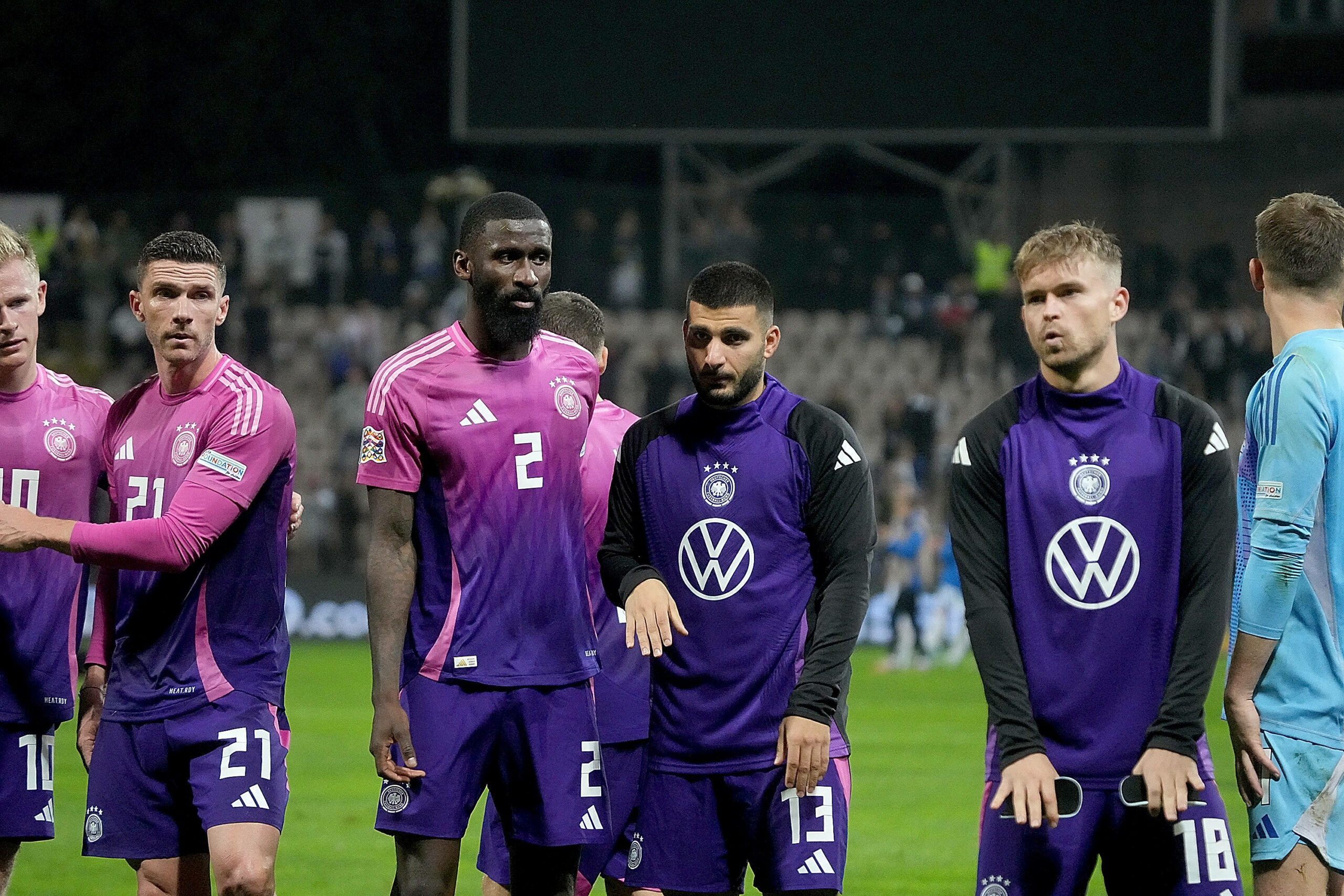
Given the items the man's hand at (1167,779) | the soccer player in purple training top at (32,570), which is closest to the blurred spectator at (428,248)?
the soccer player in purple training top at (32,570)

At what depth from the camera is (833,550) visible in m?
4.58

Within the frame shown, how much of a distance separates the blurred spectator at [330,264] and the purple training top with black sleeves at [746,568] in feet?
64.3

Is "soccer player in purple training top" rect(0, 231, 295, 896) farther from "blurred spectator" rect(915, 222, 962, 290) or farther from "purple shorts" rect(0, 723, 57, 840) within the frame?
"blurred spectator" rect(915, 222, 962, 290)

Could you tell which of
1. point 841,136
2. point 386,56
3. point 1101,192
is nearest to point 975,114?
point 841,136

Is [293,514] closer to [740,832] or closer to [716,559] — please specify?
[716,559]

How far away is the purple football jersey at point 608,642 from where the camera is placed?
542cm

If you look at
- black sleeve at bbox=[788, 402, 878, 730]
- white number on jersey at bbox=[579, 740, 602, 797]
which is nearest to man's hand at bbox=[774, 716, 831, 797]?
black sleeve at bbox=[788, 402, 878, 730]

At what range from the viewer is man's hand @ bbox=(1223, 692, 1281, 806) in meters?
4.17

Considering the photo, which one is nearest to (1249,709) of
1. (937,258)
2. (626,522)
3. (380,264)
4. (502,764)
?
(626,522)

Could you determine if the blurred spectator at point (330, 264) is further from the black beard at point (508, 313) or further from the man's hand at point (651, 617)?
the man's hand at point (651, 617)

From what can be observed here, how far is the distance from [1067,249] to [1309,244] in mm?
808

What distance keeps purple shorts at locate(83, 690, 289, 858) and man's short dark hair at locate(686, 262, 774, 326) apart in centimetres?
182

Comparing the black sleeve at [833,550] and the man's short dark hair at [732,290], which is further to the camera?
the man's short dark hair at [732,290]

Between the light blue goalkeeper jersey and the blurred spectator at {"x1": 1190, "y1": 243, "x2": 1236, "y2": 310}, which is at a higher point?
the blurred spectator at {"x1": 1190, "y1": 243, "x2": 1236, "y2": 310}
